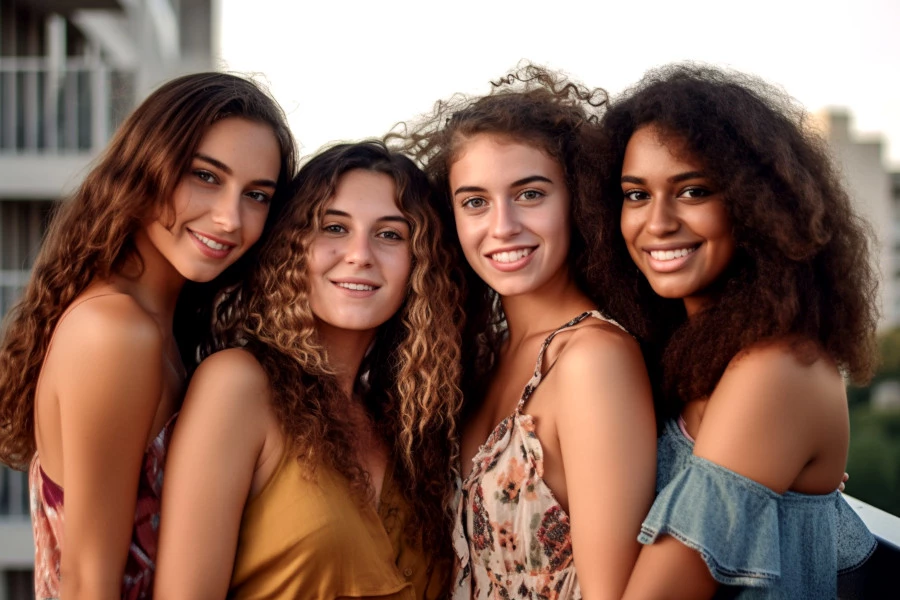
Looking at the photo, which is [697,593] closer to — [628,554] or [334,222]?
[628,554]

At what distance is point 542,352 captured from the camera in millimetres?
2898

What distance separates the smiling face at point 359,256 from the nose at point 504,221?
309 mm

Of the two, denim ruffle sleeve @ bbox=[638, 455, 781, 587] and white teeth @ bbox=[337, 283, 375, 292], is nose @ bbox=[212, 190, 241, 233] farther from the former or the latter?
denim ruffle sleeve @ bbox=[638, 455, 781, 587]

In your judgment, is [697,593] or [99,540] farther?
[99,540]

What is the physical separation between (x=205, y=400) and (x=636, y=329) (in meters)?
1.25

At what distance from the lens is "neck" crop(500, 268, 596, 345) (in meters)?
3.11

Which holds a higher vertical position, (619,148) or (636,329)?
(619,148)

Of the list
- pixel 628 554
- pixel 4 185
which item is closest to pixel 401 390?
pixel 628 554

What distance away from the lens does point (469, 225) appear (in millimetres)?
3086

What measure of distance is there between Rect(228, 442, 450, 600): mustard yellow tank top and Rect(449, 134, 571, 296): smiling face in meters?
0.83

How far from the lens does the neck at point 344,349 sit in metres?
3.18

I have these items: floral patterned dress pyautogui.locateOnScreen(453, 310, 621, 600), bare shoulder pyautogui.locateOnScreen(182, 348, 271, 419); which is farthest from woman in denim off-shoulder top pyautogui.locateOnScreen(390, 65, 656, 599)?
bare shoulder pyautogui.locateOnScreen(182, 348, 271, 419)

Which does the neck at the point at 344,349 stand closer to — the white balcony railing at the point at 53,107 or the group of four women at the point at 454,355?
the group of four women at the point at 454,355

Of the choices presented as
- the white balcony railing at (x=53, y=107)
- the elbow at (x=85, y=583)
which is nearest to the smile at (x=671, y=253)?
the elbow at (x=85, y=583)
